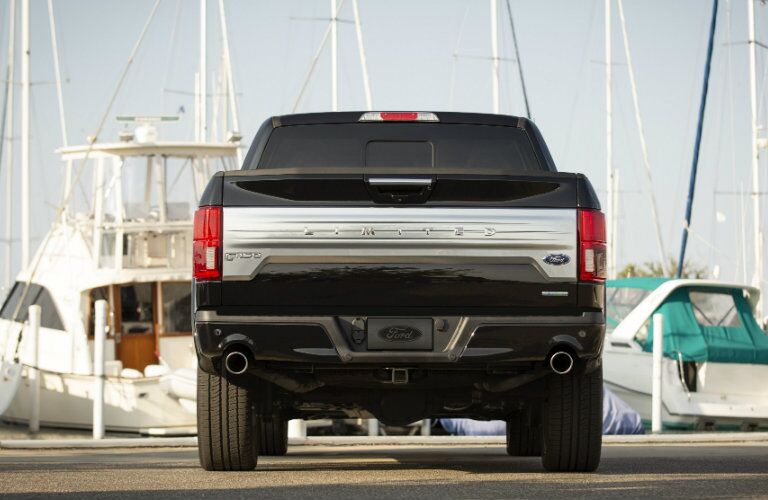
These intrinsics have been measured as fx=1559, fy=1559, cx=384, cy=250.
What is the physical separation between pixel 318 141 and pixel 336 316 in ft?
6.14

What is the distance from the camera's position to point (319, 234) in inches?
305

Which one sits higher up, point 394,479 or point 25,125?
point 25,125

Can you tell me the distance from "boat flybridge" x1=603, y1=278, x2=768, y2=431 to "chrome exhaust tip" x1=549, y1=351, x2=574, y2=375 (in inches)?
558

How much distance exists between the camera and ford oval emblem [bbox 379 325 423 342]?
7.77 meters

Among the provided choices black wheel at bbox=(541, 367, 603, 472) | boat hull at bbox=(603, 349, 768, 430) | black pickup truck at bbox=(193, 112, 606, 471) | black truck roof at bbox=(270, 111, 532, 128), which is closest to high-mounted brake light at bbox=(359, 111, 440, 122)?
black truck roof at bbox=(270, 111, 532, 128)

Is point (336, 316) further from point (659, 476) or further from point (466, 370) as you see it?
point (659, 476)

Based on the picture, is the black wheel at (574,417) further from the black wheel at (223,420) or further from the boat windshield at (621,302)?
the boat windshield at (621,302)

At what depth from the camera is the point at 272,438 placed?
11.4 metres

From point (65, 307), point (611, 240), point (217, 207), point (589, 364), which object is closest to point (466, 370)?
point (589, 364)

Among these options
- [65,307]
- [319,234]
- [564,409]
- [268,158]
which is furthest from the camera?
[65,307]

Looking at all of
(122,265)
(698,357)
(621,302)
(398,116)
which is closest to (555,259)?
(398,116)

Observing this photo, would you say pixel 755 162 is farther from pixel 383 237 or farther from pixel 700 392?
pixel 383 237

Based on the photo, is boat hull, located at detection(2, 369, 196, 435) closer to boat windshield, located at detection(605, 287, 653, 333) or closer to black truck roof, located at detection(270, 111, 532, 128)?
boat windshield, located at detection(605, 287, 653, 333)

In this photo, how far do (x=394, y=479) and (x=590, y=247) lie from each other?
180cm
